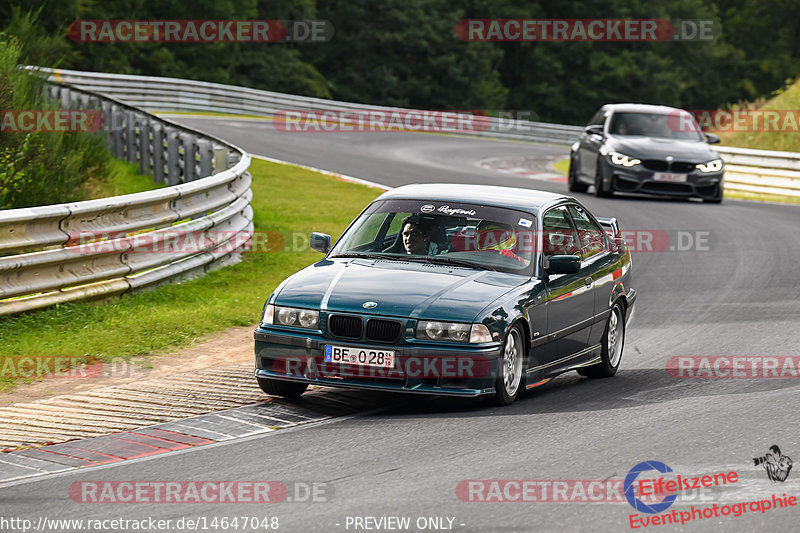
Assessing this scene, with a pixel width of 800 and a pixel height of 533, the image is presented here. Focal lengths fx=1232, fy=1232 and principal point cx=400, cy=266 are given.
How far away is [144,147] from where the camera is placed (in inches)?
824

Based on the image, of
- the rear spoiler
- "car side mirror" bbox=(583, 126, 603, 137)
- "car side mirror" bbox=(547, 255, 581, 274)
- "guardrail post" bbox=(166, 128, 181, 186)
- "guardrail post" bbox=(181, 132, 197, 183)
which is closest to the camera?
"car side mirror" bbox=(547, 255, 581, 274)

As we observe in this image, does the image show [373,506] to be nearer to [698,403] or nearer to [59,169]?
[698,403]

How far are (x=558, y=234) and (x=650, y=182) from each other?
12679 mm

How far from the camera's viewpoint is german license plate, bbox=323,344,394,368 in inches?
308

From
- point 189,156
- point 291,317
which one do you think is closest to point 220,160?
point 189,156

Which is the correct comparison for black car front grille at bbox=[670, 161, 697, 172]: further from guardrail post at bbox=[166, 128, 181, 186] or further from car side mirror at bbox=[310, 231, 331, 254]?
car side mirror at bbox=[310, 231, 331, 254]

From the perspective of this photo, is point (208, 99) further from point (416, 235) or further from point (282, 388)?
point (282, 388)

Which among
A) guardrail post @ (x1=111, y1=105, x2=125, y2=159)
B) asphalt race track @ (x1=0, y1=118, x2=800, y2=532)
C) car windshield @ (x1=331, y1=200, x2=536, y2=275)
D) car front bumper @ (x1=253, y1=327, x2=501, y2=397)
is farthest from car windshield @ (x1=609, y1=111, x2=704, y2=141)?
car front bumper @ (x1=253, y1=327, x2=501, y2=397)

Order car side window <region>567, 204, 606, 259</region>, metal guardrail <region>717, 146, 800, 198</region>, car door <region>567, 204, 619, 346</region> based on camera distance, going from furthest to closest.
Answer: metal guardrail <region>717, 146, 800, 198</region>
car side window <region>567, 204, 606, 259</region>
car door <region>567, 204, 619, 346</region>

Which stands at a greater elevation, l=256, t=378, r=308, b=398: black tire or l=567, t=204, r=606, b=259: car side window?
l=567, t=204, r=606, b=259: car side window

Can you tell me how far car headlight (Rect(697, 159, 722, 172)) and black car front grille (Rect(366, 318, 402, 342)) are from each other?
1494 cm

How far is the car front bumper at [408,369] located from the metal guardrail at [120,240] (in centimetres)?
332

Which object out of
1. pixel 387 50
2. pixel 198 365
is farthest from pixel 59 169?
pixel 387 50

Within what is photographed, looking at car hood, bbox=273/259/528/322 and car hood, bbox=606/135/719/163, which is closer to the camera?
car hood, bbox=273/259/528/322
